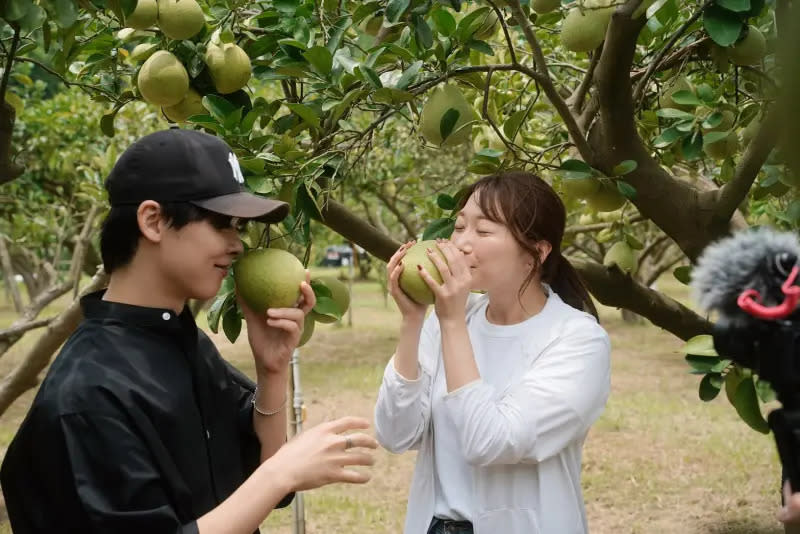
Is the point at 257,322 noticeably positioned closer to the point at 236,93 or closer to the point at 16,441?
the point at 16,441

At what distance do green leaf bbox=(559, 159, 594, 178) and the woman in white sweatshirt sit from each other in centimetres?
30

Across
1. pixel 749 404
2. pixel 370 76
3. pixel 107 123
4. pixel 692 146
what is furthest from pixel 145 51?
pixel 749 404

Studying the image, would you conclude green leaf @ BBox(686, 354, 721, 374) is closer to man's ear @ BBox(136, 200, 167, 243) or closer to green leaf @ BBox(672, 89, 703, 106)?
green leaf @ BBox(672, 89, 703, 106)

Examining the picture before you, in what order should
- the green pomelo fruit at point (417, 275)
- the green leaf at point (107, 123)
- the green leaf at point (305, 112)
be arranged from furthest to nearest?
the green leaf at point (107, 123), the green leaf at point (305, 112), the green pomelo fruit at point (417, 275)

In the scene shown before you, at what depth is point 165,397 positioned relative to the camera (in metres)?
1.36

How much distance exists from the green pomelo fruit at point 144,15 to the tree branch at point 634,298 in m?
1.45

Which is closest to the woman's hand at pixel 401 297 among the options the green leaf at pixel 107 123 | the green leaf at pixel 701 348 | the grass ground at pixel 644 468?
the green leaf at pixel 701 348

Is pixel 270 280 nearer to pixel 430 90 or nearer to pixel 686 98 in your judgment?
pixel 430 90

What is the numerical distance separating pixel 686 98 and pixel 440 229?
2.72 feet

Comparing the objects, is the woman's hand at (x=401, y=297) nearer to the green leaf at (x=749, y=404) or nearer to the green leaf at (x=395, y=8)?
the green leaf at (x=395, y=8)

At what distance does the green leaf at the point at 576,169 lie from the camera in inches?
86.1

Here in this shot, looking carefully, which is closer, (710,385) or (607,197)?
(710,385)

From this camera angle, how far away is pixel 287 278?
5.21 feet

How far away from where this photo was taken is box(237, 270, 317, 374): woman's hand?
1.63 m
